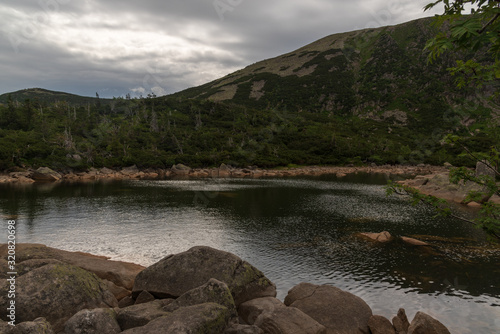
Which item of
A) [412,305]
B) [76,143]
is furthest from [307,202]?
[76,143]

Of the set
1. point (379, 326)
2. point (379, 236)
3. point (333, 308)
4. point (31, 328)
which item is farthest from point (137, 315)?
point (379, 236)

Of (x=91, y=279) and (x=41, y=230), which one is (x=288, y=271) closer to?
(x=91, y=279)

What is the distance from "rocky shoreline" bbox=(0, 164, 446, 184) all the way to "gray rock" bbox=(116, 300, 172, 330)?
284 ft

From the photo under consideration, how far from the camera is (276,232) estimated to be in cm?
3500

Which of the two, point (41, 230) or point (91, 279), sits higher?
point (91, 279)

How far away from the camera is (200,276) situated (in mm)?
15211

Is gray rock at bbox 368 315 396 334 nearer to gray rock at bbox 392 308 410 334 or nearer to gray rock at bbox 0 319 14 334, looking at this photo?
gray rock at bbox 392 308 410 334

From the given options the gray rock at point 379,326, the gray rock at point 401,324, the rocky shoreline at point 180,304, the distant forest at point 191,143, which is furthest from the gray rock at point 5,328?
the distant forest at point 191,143

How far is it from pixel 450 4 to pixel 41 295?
50.6ft

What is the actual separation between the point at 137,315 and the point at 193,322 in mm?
2694

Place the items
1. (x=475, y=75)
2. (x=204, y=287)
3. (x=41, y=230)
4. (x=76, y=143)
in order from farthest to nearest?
A: (x=76, y=143) → (x=41, y=230) → (x=204, y=287) → (x=475, y=75)

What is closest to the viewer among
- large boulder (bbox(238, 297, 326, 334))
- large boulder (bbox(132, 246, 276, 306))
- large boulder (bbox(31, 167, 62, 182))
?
large boulder (bbox(238, 297, 326, 334))

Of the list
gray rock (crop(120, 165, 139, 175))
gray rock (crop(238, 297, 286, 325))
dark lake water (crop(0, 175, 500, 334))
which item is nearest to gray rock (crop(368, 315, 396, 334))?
dark lake water (crop(0, 175, 500, 334))

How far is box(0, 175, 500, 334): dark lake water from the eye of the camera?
Answer: 19656mm
